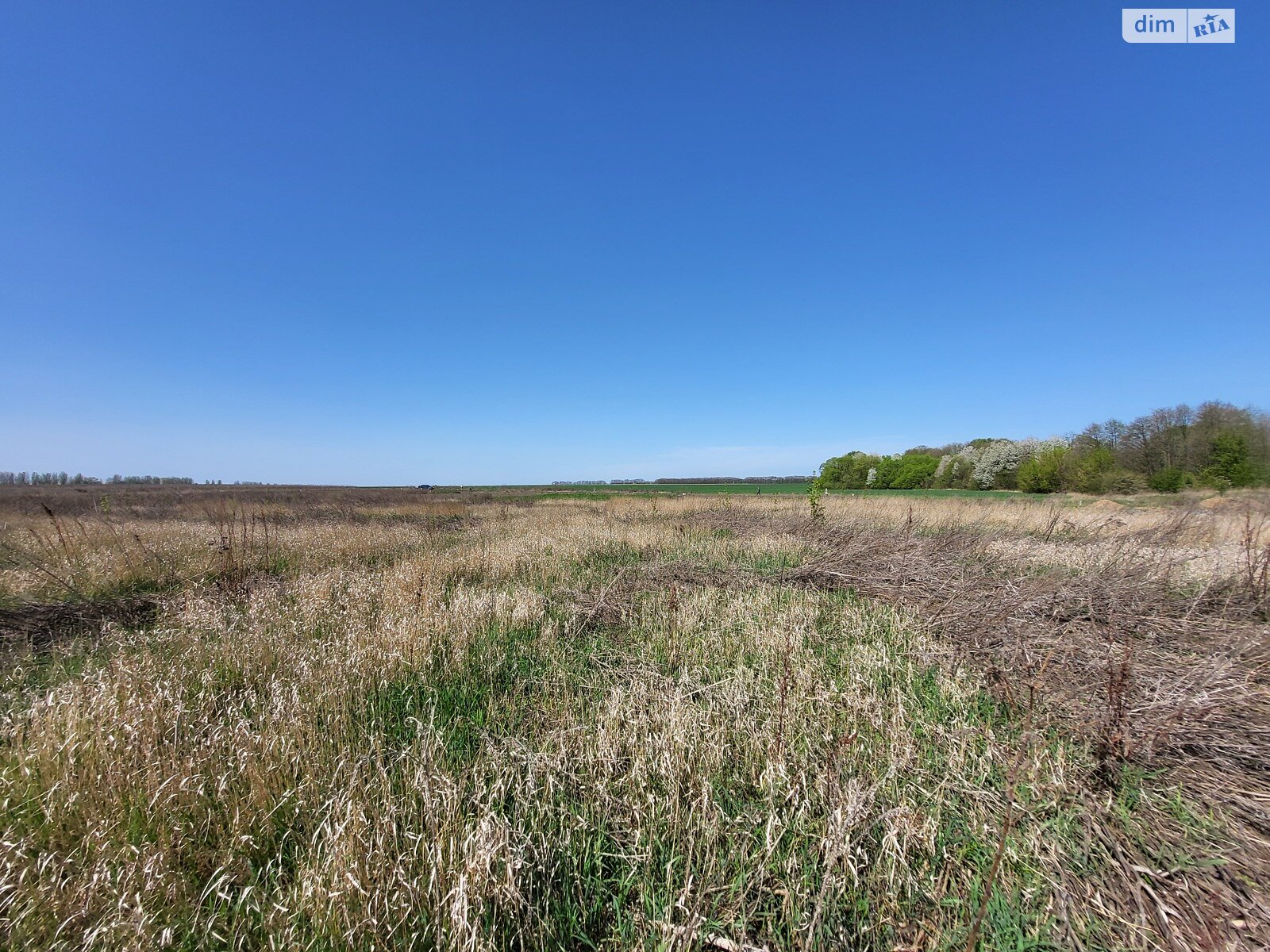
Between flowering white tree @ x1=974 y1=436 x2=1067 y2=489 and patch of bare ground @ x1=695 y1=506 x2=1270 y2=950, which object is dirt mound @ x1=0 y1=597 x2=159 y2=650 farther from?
flowering white tree @ x1=974 y1=436 x2=1067 y2=489

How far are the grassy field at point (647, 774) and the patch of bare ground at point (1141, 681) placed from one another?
0.03m

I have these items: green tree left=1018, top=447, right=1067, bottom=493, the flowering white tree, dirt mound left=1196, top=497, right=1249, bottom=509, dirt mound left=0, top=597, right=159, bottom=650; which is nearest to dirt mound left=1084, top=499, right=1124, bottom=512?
dirt mound left=1196, top=497, right=1249, bottom=509

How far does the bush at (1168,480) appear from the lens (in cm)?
3234

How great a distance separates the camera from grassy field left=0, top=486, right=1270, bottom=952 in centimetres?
232

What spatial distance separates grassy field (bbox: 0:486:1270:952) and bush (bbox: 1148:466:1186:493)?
38965mm

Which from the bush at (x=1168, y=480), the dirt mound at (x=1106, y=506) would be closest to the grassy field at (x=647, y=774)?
the dirt mound at (x=1106, y=506)

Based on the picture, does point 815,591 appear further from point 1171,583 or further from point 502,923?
point 502,923

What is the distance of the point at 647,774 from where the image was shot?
11.1 feet

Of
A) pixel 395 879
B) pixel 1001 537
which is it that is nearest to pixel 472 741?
pixel 395 879

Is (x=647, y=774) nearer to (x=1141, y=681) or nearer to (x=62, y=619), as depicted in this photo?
(x=1141, y=681)

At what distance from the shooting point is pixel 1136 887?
2387 mm

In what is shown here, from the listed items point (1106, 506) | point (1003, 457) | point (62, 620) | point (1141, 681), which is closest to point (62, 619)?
point (62, 620)

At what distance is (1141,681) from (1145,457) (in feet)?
170

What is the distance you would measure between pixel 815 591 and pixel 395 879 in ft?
26.9
